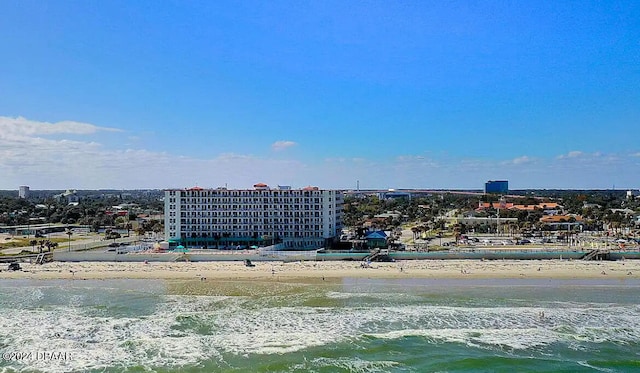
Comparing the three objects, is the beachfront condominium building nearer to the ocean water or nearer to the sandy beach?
the sandy beach

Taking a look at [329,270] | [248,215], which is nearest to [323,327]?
[329,270]

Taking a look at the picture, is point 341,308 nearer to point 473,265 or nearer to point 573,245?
point 473,265

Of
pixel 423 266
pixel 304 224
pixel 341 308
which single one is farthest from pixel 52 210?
pixel 341 308

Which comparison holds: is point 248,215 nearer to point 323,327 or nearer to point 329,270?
point 329,270

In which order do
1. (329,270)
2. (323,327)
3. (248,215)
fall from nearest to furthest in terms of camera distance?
(323,327), (329,270), (248,215)

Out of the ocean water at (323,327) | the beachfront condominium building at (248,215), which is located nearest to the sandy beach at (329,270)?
the ocean water at (323,327)

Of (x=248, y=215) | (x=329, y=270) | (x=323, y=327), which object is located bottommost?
(x=323, y=327)
